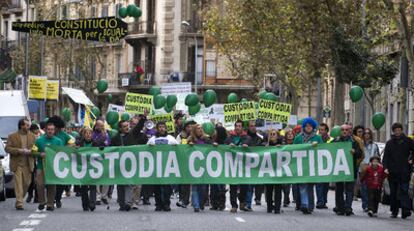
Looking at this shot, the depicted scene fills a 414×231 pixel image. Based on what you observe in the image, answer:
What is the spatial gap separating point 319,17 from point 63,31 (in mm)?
14043

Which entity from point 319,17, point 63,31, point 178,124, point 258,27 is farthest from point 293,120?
point 63,31

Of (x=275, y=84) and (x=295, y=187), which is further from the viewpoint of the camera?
(x=275, y=84)

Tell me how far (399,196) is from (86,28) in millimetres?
9997

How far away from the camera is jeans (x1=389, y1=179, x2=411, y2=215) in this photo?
25297 mm

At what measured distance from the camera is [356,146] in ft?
85.7

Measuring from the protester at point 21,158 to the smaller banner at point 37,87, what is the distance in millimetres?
26705

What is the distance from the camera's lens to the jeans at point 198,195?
25984 millimetres

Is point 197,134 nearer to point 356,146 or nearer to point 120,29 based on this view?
point 356,146

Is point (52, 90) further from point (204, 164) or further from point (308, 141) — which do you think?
point (308, 141)

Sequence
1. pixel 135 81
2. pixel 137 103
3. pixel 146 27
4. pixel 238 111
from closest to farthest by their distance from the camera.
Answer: pixel 238 111 < pixel 137 103 < pixel 146 27 < pixel 135 81

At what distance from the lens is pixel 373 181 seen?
26250mm

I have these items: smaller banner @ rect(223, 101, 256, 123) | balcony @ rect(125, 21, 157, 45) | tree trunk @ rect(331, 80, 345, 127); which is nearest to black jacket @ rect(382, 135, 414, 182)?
smaller banner @ rect(223, 101, 256, 123)

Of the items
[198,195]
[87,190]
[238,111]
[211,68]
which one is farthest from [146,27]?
[87,190]

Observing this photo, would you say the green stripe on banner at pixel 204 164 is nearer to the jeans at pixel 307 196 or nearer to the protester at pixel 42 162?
the jeans at pixel 307 196
